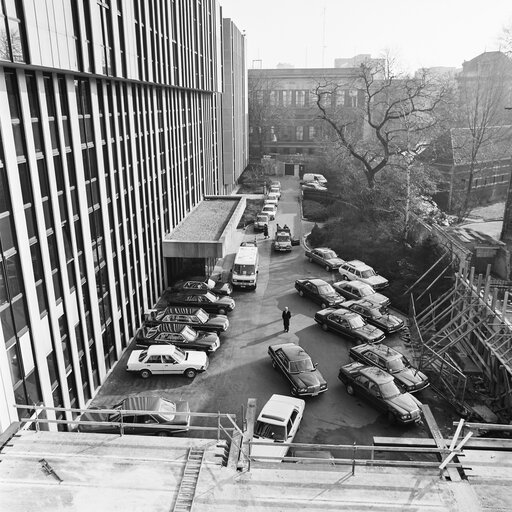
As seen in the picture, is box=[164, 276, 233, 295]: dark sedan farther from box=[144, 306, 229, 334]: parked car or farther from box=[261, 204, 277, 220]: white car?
box=[261, 204, 277, 220]: white car

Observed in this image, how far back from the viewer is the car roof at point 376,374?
17.2 m

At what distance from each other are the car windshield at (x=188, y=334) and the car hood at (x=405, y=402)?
8.61 metres

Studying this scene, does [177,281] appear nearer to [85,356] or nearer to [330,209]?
[85,356]

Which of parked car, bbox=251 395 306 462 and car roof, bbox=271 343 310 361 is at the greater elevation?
car roof, bbox=271 343 310 361

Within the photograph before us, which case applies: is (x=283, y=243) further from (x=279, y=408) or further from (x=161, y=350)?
(x=279, y=408)

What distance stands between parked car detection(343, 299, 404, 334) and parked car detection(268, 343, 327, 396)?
17.0ft

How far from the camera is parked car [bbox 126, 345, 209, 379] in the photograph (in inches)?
737

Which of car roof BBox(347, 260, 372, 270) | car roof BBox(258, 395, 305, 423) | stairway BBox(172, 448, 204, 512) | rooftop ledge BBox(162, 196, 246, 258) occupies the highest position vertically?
stairway BBox(172, 448, 204, 512)

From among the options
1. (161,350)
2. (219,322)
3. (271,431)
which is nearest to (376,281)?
(219,322)

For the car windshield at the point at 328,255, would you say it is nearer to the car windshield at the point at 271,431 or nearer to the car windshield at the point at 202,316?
the car windshield at the point at 202,316

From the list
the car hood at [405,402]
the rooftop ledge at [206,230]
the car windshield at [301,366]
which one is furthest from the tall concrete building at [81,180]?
the car hood at [405,402]

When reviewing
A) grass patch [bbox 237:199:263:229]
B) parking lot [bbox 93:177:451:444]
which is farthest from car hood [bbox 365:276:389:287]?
grass patch [bbox 237:199:263:229]

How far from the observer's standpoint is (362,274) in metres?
28.2

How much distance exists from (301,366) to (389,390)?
11.1ft
